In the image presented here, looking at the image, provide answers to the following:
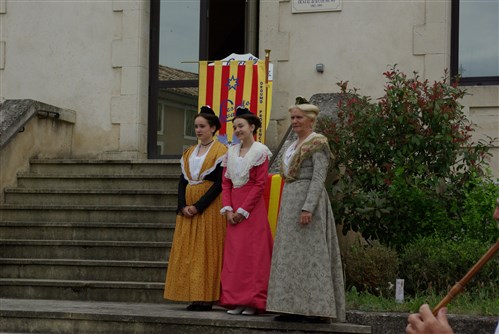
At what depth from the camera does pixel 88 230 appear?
358 inches

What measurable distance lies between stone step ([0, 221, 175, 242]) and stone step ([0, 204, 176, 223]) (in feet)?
0.62

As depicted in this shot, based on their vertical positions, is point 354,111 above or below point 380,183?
above

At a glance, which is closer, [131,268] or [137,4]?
[131,268]

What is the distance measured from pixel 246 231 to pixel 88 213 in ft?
9.04

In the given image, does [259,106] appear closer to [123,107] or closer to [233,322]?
[123,107]

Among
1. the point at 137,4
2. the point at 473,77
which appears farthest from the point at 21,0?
the point at 473,77

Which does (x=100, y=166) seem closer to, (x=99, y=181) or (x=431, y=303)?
(x=99, y=181)

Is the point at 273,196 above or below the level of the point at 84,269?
above

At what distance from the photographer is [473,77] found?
32.8 feet

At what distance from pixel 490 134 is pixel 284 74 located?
229 cm

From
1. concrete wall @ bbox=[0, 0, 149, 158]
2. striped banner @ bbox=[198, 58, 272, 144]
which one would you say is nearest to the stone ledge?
concrete wall @ bbox=[0, 0, 149, 158]

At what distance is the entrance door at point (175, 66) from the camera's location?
36.9ft

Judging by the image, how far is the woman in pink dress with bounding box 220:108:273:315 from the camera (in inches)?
275

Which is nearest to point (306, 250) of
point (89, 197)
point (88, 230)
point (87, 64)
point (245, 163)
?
point (245, 163)
